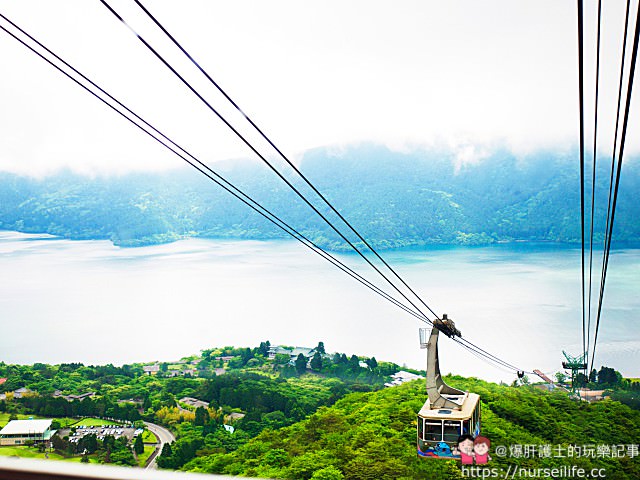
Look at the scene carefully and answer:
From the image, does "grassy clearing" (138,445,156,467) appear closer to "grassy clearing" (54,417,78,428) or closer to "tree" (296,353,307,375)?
"grassy clearing" (54,417,78,428)

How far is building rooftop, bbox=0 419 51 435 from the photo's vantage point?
17105 millimetres

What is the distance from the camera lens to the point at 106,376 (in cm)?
2239

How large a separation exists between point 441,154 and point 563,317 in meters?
16.5

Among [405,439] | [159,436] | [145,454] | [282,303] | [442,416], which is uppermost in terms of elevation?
[442,416]

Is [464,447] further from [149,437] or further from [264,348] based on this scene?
[264,348]

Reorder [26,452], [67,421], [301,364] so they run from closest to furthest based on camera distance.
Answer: [26,452] < [67,421] < [301,364]

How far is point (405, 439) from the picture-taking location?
1166 centimetres

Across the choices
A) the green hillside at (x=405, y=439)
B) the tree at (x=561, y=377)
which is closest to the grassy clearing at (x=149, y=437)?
the green hillside at (x=405, y=439)

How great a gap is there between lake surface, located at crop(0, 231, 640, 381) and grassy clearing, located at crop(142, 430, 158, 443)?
8582 mm

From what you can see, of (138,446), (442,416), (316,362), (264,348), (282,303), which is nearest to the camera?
(442,416)

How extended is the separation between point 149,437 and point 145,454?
3.21ft

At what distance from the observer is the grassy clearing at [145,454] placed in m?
15.9

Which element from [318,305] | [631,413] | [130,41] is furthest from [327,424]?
[130,41]

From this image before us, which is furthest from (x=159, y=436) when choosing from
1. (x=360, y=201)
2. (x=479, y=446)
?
(x=360, y=201)
